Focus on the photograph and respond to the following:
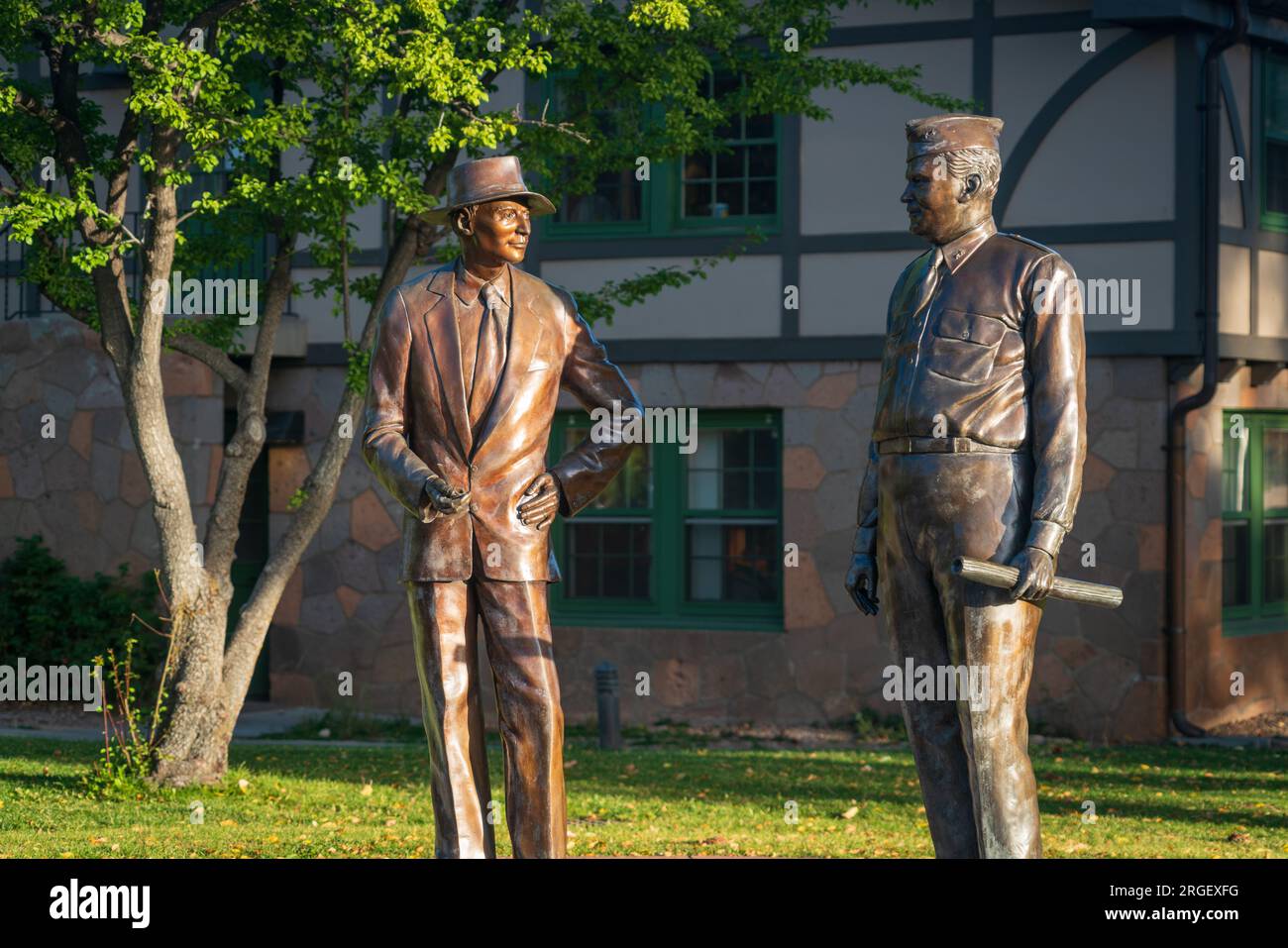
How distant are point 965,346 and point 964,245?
36 centimetres

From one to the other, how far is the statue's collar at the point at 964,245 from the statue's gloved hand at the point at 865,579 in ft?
3.19

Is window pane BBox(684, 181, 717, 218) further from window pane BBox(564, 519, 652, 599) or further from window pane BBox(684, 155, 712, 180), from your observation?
window pane BBox(564, 519, 652, 599)

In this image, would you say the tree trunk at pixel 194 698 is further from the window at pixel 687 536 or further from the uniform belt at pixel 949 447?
the uniform belt at pixel 949 447

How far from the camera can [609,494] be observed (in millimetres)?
15102

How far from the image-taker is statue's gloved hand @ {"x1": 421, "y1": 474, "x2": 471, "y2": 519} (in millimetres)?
5605

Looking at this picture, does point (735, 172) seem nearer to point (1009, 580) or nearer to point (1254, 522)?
point (1254, 522)

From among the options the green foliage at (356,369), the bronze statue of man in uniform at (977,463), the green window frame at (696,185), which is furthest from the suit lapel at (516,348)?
the green window frame at (696,185)

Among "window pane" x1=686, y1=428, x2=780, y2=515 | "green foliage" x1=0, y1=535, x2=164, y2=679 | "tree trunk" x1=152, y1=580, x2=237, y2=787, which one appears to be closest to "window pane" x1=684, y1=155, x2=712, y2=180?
"window pane" x1=686, y1=428, x2=780, y2=515

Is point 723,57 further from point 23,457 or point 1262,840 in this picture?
point 23,457

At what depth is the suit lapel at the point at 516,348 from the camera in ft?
19.0

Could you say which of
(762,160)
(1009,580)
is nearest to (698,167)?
(762,160)

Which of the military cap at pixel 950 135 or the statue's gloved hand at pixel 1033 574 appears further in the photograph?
the military cap at pixel 950 135

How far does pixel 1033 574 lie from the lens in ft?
17.5

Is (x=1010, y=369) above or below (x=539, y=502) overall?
above
